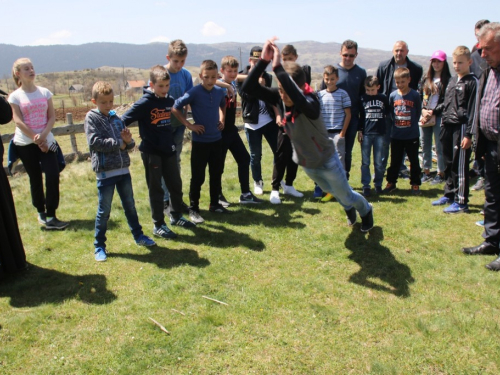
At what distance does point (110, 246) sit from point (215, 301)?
1.98 metres

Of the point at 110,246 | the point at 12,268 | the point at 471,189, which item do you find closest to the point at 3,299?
the point at 12,268

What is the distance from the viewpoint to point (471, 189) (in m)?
7.00

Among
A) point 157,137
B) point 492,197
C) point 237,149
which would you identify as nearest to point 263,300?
point 157,137

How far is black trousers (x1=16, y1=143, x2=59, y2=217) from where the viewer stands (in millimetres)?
5602

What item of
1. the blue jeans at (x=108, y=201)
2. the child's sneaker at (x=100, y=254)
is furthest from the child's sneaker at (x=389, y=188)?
the child's sneaker at (x=100, y=254)

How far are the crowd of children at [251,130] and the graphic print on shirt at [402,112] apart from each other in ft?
0.05

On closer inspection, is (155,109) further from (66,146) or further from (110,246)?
(66,146)

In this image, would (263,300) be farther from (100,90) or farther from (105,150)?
(100,90)

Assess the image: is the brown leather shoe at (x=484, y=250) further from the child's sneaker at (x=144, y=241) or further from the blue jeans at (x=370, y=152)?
the child's sneaker at (x=144, y=241)

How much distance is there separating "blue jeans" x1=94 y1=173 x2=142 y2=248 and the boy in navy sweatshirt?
376 millimetres

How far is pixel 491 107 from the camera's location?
439 centimetres

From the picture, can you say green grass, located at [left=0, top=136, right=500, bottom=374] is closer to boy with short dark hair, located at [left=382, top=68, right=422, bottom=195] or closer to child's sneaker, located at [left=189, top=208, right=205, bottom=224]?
child's sneaker, located at [left=189, top=208, right=205, bottom=224]

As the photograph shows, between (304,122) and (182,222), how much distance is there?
2.40m

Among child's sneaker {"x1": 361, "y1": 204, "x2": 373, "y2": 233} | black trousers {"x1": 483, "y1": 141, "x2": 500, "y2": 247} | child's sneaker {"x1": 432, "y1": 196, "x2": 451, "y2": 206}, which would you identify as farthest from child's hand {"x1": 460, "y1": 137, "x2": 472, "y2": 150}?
child's sneaker {"x1": 361, "y1": 204, "x2": 373, "y2": 233}
